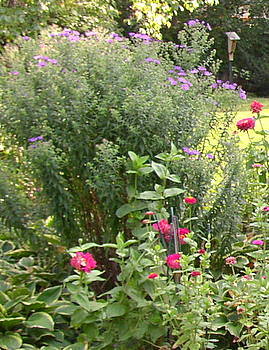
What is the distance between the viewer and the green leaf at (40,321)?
265cm

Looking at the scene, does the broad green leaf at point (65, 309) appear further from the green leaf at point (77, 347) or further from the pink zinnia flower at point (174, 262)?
the pink zinnia flower at point (174, 262)

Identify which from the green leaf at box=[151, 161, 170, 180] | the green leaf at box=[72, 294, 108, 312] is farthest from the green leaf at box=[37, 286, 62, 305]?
the green leaf at box=[151, 161, 170, 180]

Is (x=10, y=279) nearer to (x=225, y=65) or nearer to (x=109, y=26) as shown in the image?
(x=109, y=26)

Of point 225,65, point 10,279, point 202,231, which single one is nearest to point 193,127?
point 202,231

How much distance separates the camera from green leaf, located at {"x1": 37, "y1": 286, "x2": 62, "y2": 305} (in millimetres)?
2869

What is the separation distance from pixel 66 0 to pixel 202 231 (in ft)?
14.8

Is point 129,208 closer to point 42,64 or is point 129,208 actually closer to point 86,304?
point 86,304

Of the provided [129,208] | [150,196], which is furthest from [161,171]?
[129,208]

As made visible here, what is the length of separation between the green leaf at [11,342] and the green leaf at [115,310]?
431 millimetres

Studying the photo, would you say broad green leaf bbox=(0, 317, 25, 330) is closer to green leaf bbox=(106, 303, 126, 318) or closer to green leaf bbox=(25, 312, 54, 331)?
green leaf bbox=(25, 312, 54, 331)

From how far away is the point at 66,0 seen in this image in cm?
688

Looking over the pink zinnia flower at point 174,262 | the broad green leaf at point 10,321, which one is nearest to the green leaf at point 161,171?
the pink zinnia flower at point 174,262

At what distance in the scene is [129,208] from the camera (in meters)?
2.71

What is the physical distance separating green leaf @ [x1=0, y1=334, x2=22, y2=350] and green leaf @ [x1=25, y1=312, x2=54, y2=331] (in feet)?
0.30
